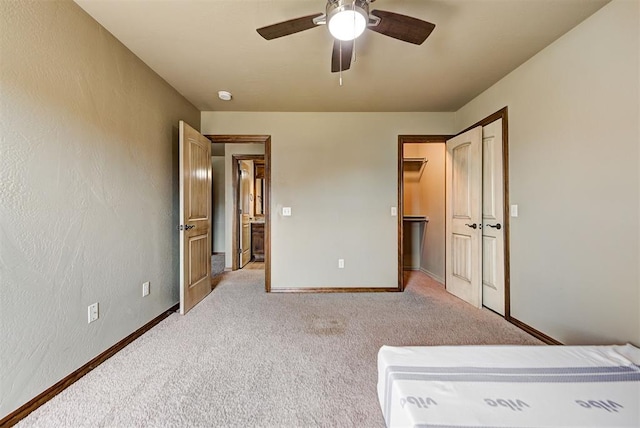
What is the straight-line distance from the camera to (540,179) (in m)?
2.19

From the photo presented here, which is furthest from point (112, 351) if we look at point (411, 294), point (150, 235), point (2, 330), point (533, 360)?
point (411, 294)

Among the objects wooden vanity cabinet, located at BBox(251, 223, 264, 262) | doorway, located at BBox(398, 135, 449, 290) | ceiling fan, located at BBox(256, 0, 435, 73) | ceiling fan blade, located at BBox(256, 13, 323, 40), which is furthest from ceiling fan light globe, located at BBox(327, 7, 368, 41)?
wooden vanity cabinet, located at BBox(251, 223, 264, 262)

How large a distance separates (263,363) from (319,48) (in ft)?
7.77

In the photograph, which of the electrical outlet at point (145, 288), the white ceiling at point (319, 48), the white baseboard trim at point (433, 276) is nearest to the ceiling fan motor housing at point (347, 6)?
the white ceiling at point (319, 48)

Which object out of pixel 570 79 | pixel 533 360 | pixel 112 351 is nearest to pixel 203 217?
pixel 112 351

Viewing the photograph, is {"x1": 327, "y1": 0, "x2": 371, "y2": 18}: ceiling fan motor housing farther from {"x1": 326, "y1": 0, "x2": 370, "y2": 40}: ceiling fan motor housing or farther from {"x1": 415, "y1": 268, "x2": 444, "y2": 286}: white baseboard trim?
{"x1": 415, "y1": 268, "x2": 444, "y2": 286}: white baseboard trim

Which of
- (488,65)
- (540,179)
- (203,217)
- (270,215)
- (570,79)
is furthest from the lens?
(270,215)

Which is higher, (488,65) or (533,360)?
(488,65)

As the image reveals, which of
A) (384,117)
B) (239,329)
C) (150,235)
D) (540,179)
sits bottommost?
(239,329)

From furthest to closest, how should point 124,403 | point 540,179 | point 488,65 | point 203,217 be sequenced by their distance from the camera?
point 203,217 → point 488,65 → point 540,179 → point 124,403

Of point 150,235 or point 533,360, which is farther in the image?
point 150,235

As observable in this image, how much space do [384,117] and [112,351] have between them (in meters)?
3.60

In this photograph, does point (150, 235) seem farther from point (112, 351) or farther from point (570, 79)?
point (570, 79)

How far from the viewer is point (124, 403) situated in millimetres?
1457
